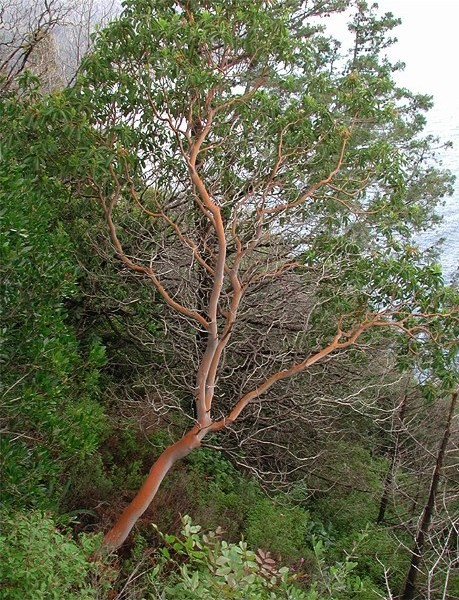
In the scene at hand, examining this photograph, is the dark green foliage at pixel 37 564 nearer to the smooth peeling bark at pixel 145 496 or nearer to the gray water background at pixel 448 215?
the smooth peeling bark at pixel 145 496

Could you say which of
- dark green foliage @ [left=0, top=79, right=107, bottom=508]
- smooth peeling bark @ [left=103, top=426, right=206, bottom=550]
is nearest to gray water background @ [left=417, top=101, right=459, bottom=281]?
smooth peeling bark @ [left=103, top=426, right=206, bottom=550]

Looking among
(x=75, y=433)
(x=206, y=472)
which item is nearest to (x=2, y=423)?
(x=75, y=433)

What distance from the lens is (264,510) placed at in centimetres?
674

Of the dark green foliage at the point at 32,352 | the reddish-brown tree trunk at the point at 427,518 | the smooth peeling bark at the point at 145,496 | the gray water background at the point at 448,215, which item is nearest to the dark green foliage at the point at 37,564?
the dark green foliage at the point at 32,352

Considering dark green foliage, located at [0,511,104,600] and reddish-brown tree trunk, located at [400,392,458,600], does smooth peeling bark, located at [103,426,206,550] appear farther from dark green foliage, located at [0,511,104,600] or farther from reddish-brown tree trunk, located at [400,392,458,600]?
reddish-brown tree trunk, located at [400,392,458,600]

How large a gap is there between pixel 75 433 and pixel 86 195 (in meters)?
2.67

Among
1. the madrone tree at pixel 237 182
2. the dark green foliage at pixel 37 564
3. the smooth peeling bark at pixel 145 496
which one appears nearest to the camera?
the dark green foliage at pixel 37 564

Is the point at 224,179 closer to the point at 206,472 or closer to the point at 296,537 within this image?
the point at 206,472

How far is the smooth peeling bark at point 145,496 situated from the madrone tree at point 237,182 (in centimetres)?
1

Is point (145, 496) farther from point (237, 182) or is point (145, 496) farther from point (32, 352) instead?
point (237, 182)

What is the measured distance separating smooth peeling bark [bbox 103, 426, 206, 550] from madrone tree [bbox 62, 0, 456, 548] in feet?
0.04

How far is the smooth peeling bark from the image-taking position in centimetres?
499

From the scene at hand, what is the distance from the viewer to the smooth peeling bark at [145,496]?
499 centimetres

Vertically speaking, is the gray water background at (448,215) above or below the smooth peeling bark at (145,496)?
above
